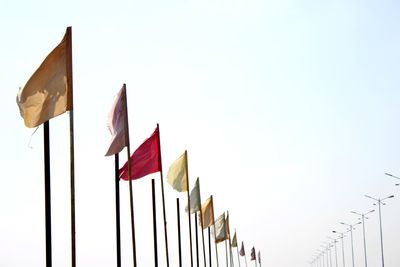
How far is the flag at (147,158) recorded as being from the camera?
Answer: 26516 mm

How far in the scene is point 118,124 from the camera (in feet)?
76.1

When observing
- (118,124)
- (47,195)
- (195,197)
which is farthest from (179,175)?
(47,195)

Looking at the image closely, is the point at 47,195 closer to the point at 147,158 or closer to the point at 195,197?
the point at 147,158

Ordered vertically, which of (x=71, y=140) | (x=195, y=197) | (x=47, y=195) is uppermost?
(x=195, y=197)

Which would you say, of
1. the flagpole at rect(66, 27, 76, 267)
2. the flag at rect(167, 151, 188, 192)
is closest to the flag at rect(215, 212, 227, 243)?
the flag at rect(167, 151, 188, 192)

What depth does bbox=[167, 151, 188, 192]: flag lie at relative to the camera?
116ft

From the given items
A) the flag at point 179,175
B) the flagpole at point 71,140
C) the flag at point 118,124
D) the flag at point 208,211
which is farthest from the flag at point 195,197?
the flagpole at point 71,140

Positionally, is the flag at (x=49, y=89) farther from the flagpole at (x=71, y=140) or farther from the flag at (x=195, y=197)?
the flag at (x=195, y=197)

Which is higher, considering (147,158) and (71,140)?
(147,158)

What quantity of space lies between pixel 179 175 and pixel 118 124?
42.5 feet

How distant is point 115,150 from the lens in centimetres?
2233

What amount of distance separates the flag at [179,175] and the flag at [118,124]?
467 inches

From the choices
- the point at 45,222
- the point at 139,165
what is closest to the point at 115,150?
the point at 139,165

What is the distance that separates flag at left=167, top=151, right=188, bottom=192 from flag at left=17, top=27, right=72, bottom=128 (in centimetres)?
1814
